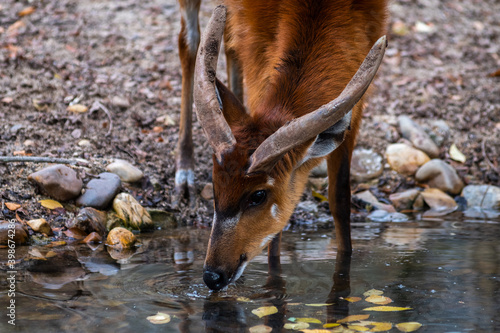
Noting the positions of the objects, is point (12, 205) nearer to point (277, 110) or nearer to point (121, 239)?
point (121, 239)

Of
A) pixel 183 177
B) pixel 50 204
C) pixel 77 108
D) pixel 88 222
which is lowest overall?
pixel 88 222

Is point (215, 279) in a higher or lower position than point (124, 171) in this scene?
lower

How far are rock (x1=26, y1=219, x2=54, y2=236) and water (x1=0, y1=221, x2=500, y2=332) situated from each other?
0.31m

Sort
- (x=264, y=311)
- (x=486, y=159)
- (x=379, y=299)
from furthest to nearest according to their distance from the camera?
(x=486, y=159)
(x=379, y=299)
(x=264, y=311)

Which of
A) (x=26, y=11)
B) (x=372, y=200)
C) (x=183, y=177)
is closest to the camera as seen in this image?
(x=183, y=177)

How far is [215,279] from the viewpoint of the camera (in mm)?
4020

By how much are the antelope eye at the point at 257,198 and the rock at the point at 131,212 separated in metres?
2.24

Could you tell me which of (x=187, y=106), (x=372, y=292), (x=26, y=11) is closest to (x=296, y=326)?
(x=372, y=292)

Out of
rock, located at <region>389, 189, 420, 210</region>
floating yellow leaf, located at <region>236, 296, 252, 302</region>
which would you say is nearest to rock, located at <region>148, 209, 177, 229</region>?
floating yellow leaf, located at <region>236, 296, 252, 302</region>

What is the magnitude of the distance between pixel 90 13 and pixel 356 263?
7.66m

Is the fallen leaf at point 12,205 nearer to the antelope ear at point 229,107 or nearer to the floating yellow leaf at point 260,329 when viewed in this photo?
the antelope ear at point 229,107

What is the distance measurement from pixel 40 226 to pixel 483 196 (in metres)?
4.84

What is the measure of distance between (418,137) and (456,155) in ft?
1.73

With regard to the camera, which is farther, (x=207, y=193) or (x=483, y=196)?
(x=483, y=196)
